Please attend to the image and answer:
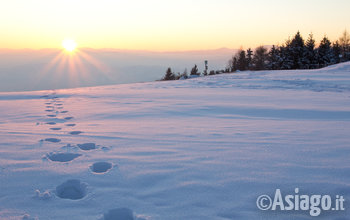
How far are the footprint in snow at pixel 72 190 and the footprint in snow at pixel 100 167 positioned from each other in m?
0.23

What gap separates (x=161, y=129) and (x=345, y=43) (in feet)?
183

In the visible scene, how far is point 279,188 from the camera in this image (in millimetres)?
1587

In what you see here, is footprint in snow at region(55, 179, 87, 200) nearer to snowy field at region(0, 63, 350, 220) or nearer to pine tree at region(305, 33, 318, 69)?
snowy field at region(0, 63, 350, 220)

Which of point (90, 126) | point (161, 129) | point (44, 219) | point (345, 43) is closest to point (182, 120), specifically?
point (161, 129)

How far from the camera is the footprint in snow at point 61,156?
2.14 metres

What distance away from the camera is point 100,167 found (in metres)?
1.96

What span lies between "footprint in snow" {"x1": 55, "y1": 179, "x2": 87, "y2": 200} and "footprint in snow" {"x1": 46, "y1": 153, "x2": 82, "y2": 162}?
51 centimetres

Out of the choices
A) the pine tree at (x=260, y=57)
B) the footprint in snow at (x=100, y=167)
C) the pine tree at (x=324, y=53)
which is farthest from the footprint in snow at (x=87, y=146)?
the pine tree at (x=260, y=57)

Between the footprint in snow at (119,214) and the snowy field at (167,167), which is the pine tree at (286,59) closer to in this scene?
the snowy field at (167,167)

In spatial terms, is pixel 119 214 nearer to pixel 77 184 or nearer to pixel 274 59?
pixel 77 184

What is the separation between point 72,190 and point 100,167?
0.34m

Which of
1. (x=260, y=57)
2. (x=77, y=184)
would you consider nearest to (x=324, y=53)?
(x=260, y=57)

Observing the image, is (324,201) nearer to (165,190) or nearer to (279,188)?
(279,188)

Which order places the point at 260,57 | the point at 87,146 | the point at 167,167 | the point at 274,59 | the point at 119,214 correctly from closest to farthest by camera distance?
the point at 119,214
the point at 167,167
the point at 87,146
the point at 274,59
the point at 260,57
